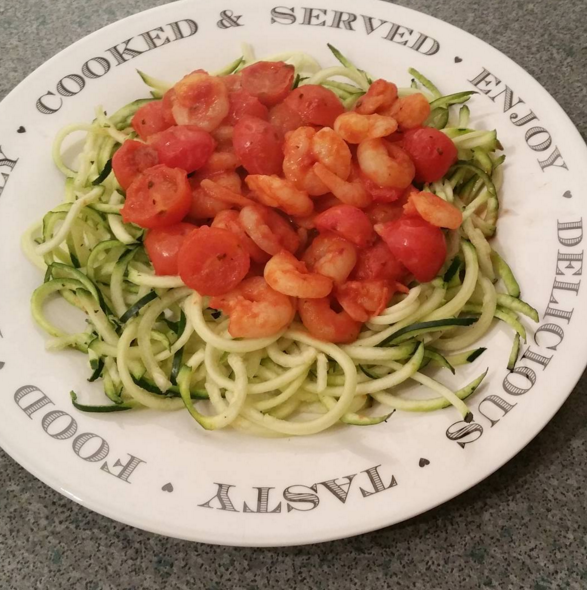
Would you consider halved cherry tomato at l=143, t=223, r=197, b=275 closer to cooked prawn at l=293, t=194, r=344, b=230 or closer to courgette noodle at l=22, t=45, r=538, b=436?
courgette noodle at l=22, t=45, r=538, b=436

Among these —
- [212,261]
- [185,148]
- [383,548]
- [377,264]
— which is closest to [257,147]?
[185,148]

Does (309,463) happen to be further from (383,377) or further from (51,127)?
(51,127)

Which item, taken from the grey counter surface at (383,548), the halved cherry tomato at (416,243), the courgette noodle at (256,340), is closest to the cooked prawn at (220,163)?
the courgette noodle at (256,340)

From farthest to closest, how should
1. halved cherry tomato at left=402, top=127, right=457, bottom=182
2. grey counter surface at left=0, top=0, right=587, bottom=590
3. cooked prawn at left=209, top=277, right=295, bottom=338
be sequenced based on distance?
halved cherry tomato at left=402, top=127, right=457, bottom=182
cooked prawn at left=209, top=277, right=295, bottom=338
grey counter surface at left=0, top=0, right=587, bottom=590

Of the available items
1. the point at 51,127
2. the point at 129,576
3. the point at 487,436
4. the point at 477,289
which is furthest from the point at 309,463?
the point at 51,127

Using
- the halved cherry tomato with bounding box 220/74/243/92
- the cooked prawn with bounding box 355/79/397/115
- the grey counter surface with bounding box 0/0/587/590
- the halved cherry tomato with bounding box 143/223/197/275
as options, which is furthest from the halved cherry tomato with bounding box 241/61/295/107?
the grey counter surface with bounding box 0/0/587/590

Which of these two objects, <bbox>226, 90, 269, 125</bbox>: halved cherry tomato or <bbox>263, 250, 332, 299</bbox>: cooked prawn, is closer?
<bbox>263, 250, 332, 299</bbox>: cooked prawn
